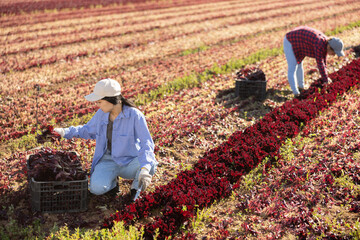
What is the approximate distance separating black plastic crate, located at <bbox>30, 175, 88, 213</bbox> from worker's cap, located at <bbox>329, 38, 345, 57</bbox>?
5.47 metres

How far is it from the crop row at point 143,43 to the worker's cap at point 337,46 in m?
6.03

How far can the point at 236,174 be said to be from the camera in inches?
225

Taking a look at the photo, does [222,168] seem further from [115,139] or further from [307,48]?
[307,48]

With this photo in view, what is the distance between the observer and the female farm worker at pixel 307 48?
8.18 m

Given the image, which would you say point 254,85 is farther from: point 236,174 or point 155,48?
point 155,48

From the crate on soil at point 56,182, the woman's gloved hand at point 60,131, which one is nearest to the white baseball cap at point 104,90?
the woman's gloved hand at point 60,131

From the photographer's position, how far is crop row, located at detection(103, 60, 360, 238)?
4750 mm

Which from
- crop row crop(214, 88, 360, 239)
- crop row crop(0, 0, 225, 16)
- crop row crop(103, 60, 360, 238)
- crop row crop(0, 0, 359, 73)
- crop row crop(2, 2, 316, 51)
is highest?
crop row crop(0, 0, 225, 16)

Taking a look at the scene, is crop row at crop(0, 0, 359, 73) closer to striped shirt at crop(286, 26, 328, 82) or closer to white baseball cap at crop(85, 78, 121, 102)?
striped shirt at crop(286, 26, 328, 82)

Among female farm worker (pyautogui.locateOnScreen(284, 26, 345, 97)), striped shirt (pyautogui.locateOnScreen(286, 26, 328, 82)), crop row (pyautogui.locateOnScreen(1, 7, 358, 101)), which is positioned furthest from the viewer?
crop row (pyautogui.locateOnScreen(1, 7, 358, 101))

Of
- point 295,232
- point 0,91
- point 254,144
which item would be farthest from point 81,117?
point 295,232

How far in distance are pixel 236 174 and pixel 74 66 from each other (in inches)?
295

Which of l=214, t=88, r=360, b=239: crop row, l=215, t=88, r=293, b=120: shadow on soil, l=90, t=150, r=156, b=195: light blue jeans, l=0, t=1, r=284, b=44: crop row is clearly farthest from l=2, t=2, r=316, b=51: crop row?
l=214, t=88, r=360, b=239: crop row

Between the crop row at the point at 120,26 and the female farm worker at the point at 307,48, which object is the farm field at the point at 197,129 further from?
the female farm worker at the point at 307,48
